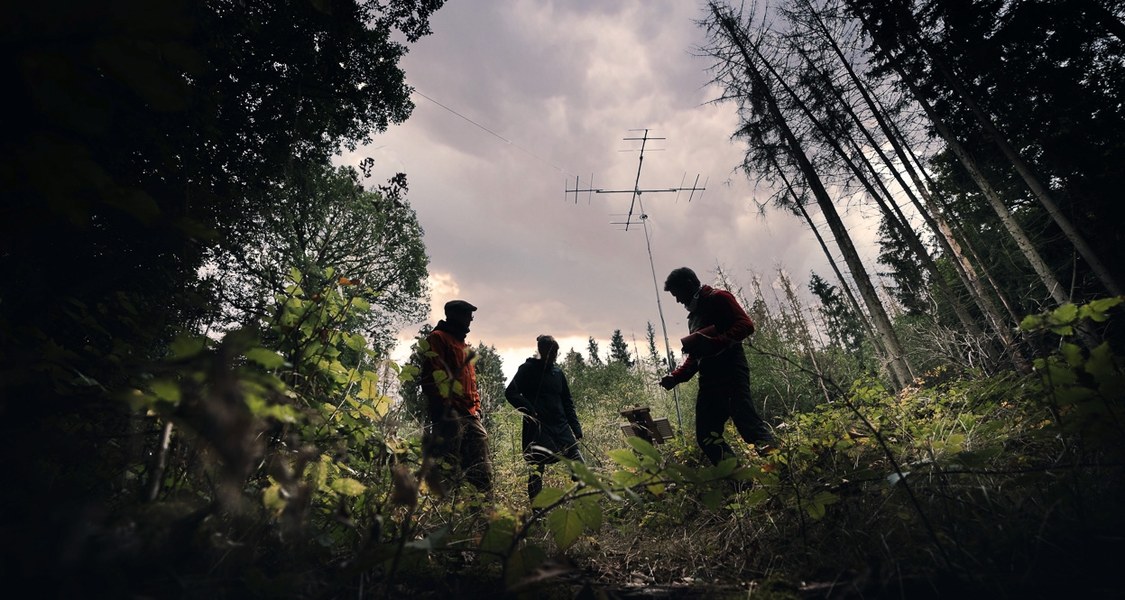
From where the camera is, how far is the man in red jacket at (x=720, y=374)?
2672 mm

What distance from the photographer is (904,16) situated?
759 cm

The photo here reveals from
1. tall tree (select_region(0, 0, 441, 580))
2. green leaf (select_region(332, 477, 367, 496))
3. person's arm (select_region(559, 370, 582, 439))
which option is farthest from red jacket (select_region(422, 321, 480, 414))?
person's arm (select_region(559, 370, 582, 439))

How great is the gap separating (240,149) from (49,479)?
382 cm

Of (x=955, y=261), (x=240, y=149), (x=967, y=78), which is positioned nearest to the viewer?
(x=240, y=149)

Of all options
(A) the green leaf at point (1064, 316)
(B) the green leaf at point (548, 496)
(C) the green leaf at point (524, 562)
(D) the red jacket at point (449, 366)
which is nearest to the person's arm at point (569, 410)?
(D) the red jacket at point (449, 366)

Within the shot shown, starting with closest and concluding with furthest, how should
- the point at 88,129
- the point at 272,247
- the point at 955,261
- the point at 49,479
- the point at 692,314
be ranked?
1. the point at 88,129
2. the point at 49,479
3. the point at 692,314
4. the point at 955,261
5. the point at 272,247

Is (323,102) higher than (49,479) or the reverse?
higher

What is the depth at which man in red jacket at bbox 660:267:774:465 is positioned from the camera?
267cm

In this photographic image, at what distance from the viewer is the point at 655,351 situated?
50.7m

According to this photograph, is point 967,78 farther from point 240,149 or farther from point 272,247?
point 272,247

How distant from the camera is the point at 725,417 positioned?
2771 millimetres

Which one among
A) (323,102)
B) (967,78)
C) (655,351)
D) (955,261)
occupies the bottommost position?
(955,261)

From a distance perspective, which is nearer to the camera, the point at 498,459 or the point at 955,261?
the point at 498,459

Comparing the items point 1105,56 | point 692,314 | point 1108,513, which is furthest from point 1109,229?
point 1108,513
